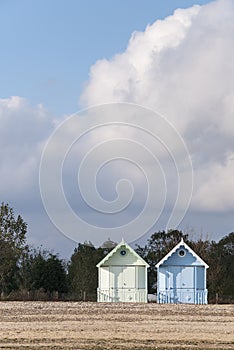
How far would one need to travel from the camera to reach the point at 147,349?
1978 cm

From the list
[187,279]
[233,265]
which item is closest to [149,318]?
[187,279]

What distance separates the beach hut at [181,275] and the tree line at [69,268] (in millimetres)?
2506

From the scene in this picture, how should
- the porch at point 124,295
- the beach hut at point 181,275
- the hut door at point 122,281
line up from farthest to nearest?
the hut door at point 122,281 → the porch at point 124,295 → the beach hut at point 181,275

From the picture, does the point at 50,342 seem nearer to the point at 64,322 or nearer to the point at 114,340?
the point at 114,340

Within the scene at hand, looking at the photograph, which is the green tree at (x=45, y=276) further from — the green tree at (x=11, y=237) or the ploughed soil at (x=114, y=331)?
the ploughed soil at (x=114, y=331)

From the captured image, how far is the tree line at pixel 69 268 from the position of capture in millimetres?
54719

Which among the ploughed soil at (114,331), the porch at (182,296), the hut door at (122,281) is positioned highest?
the hut door at (122,281)

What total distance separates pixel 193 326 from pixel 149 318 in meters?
3.93

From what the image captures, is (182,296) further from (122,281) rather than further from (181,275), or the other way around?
(122,281)

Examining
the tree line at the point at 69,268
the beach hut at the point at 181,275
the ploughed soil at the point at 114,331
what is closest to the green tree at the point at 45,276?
the tree line at the point at 69,268

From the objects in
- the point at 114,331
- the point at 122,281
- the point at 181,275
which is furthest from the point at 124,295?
the point at 114,331

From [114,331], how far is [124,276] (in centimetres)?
2706

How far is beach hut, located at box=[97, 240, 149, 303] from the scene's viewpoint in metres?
51.1

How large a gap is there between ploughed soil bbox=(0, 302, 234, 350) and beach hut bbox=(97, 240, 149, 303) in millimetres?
17049
